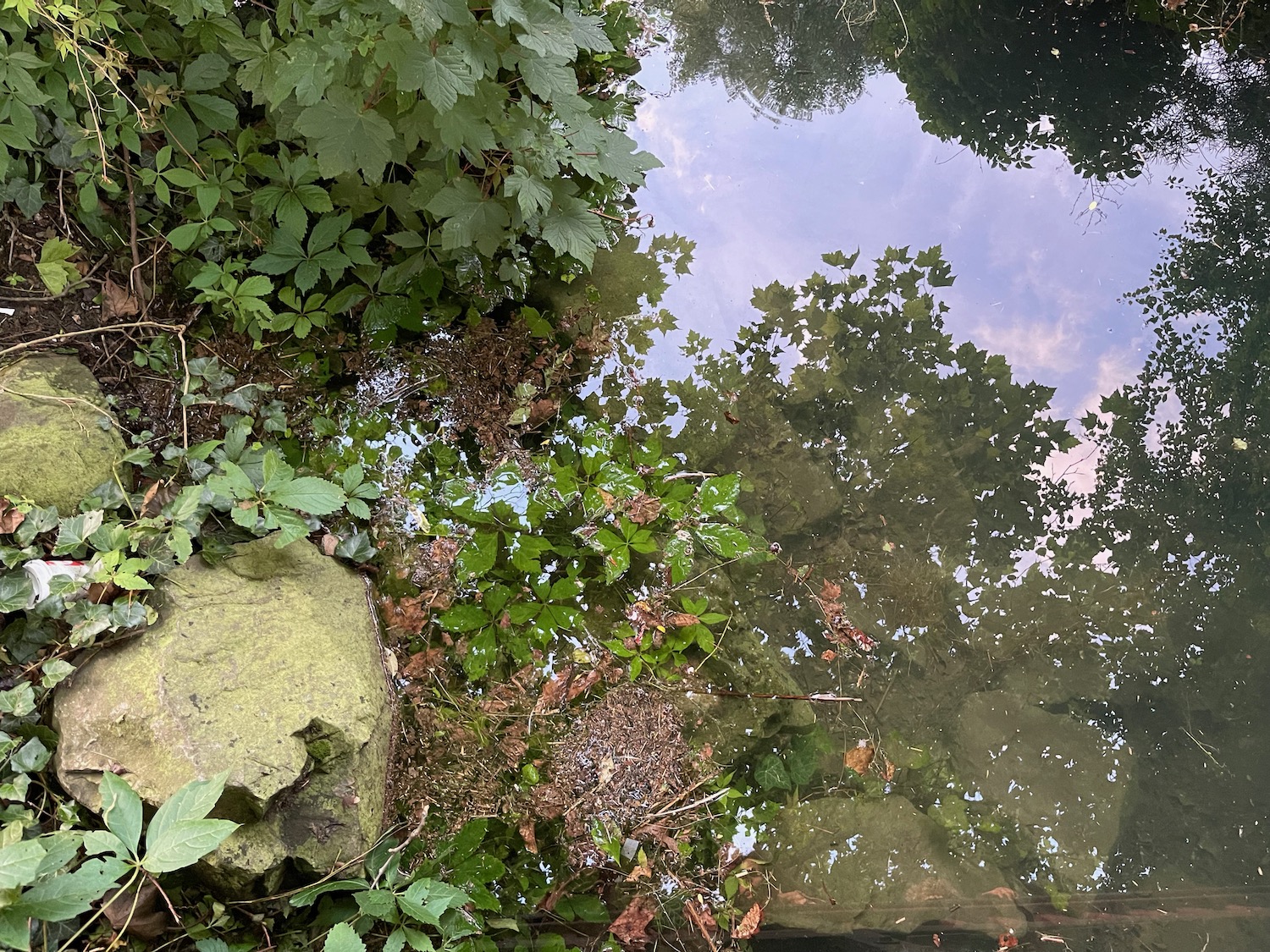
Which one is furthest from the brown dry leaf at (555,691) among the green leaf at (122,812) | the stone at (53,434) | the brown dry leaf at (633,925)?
the stone at (53,434)

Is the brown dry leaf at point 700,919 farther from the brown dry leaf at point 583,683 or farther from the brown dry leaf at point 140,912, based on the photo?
the brown dry leaf at point 140,912

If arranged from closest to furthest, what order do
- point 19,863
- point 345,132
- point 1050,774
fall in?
point 19,863 → point 345,132 → point 1050,774

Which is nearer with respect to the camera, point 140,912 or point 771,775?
point 140,912

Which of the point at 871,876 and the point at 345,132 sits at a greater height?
the point at 345,132

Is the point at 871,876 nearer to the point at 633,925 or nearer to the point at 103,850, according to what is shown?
the point at 633,925

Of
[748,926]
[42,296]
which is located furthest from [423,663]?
[42,296]

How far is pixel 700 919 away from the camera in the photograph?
2.13 m

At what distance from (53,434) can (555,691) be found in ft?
4.95

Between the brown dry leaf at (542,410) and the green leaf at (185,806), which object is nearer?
the green leaf at (185,806)

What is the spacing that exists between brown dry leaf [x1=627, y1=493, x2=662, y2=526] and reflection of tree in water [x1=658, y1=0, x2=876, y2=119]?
1640mm

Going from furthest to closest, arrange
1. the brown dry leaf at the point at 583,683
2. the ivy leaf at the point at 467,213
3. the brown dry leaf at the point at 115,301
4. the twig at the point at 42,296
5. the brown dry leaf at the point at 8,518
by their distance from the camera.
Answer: the brown dry leaf at the point at 583,683 → the brown dry leaf at the point at 115,301 → the twig at the point at 42,296 → the ivy leaf at the point at 467,213 → the brown dry leaf at the point at 8,518

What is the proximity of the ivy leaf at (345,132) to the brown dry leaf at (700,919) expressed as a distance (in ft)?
7.17

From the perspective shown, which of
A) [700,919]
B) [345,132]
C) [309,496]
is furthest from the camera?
[700,919]

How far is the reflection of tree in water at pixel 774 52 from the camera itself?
2797 mm
